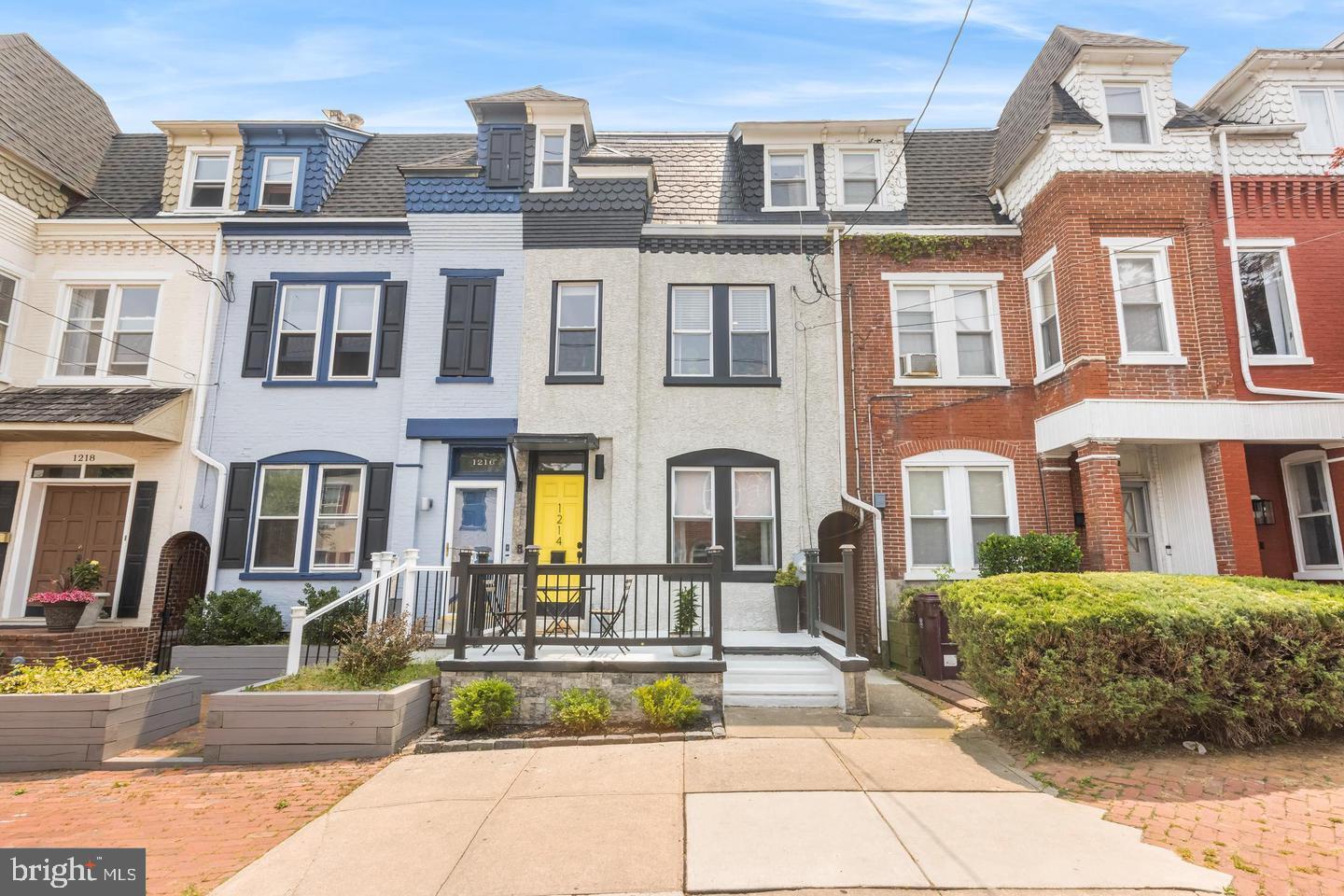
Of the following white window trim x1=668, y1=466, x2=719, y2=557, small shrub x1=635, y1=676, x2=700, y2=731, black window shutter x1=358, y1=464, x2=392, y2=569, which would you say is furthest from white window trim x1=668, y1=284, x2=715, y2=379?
small shrub x1=635, y1=676, x2=700, y2=731

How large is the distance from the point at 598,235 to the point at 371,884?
10231mm

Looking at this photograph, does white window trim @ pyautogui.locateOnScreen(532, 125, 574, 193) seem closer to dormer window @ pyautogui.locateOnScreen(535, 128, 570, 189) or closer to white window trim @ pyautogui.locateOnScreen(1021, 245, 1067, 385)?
dormer window @ pyautogui.locateOnScreen(535, 128, 570, 189)

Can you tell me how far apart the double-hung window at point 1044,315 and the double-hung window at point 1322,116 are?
4898mm

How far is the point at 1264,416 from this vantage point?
1039 cm

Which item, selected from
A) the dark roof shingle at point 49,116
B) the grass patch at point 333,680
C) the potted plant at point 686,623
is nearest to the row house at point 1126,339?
the potted plant at point 686,623

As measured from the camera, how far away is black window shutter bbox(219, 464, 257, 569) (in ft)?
37.3

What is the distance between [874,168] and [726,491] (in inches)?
277

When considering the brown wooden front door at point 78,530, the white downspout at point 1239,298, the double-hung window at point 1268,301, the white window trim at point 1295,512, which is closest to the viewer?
the white downspout at point 1239,298

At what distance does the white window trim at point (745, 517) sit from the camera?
1132 centimetres

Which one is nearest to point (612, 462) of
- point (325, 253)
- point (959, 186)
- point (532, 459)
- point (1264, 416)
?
point (532, 459)

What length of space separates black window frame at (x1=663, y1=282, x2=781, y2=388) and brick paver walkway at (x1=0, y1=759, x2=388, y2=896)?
7.52 meters

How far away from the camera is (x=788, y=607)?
1041cm

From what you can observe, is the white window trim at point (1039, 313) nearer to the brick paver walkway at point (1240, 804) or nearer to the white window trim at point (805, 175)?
the white window trim at point (805, 175)

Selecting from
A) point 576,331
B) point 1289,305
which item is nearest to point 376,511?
point 576,331
